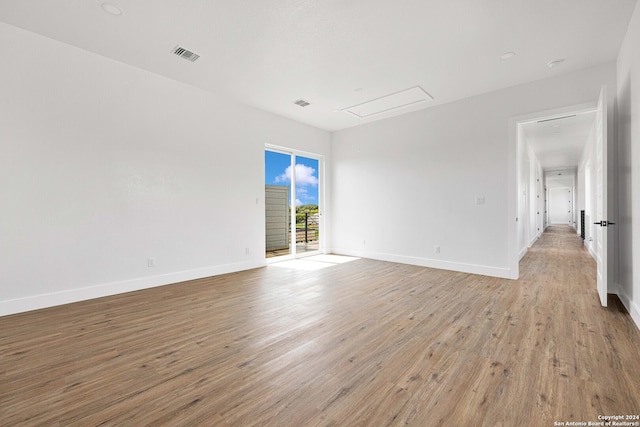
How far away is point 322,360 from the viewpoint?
1.96m

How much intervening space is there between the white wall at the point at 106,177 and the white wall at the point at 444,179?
2.50 m

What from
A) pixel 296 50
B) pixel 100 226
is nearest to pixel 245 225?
pixel 100 226

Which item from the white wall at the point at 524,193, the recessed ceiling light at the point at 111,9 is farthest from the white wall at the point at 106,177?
the white wall at the point at 524,193

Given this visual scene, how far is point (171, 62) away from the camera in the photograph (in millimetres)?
3492

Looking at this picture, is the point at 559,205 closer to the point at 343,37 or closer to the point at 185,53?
the point at 343,37

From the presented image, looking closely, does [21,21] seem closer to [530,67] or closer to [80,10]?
[80,10]

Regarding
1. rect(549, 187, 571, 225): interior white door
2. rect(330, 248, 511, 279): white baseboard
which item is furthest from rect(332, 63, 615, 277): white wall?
rect(549, 187, 571, 225): interior white door

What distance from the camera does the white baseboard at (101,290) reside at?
2.89 m

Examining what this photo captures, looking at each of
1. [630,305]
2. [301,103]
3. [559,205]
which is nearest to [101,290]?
[301,103]

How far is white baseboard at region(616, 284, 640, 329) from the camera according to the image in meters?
2.44

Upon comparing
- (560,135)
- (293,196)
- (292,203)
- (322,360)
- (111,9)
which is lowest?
(322,360)

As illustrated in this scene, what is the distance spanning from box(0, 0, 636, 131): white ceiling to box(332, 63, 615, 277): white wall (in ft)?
1.27

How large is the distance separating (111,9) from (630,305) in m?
5.65

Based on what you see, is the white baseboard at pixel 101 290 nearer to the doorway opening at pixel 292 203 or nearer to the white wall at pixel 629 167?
the doorway opening at pixel 292 203
